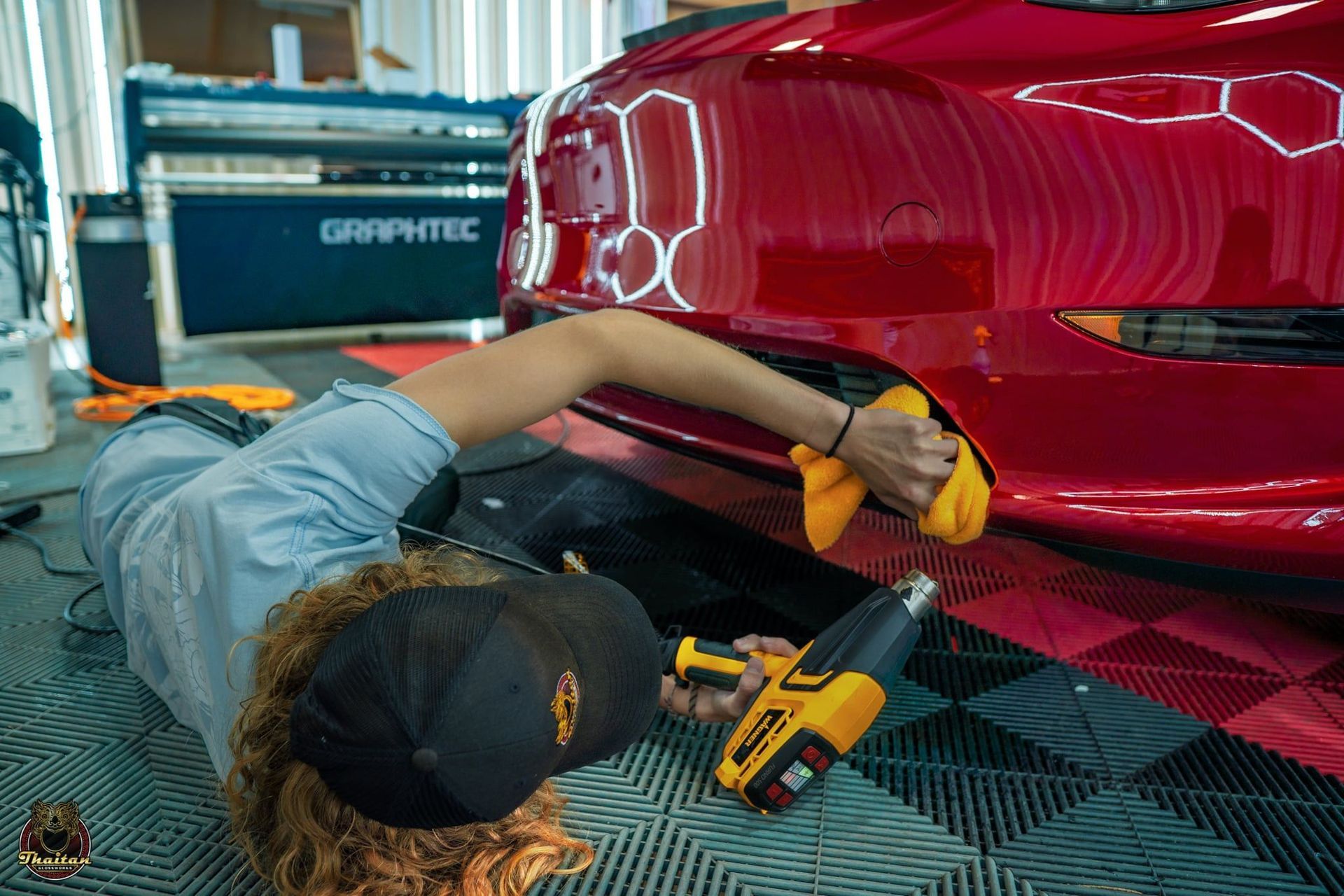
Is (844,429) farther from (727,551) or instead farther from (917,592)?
(727,551)

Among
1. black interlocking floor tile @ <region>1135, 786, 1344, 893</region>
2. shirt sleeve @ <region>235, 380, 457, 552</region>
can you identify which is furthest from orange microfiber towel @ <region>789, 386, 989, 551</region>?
shirt sleeve @ <region>235, 380, 457, 552</region>

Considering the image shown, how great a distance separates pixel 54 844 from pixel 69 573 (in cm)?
97

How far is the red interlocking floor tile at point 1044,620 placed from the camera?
1.64 metres

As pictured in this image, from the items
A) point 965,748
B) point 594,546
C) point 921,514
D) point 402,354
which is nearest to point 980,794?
point 965,748

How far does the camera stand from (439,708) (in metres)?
0.81

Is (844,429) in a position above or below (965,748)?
above

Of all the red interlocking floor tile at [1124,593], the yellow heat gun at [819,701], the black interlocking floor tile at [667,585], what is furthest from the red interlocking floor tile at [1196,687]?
the black interlocking floor tile at [667,585]

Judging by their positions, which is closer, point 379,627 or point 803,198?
point 379,627

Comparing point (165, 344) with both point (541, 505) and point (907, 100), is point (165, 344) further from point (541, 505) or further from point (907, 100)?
point (907, 100)

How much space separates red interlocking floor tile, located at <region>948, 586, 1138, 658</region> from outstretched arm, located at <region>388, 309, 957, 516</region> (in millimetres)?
504

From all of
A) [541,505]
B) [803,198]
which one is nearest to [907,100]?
[803,198]

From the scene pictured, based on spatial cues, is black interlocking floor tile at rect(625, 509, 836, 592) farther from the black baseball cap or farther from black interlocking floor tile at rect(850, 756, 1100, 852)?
the black baseball cap

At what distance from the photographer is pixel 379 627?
Answer: 2.79ft

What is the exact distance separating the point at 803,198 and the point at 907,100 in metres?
0.20
